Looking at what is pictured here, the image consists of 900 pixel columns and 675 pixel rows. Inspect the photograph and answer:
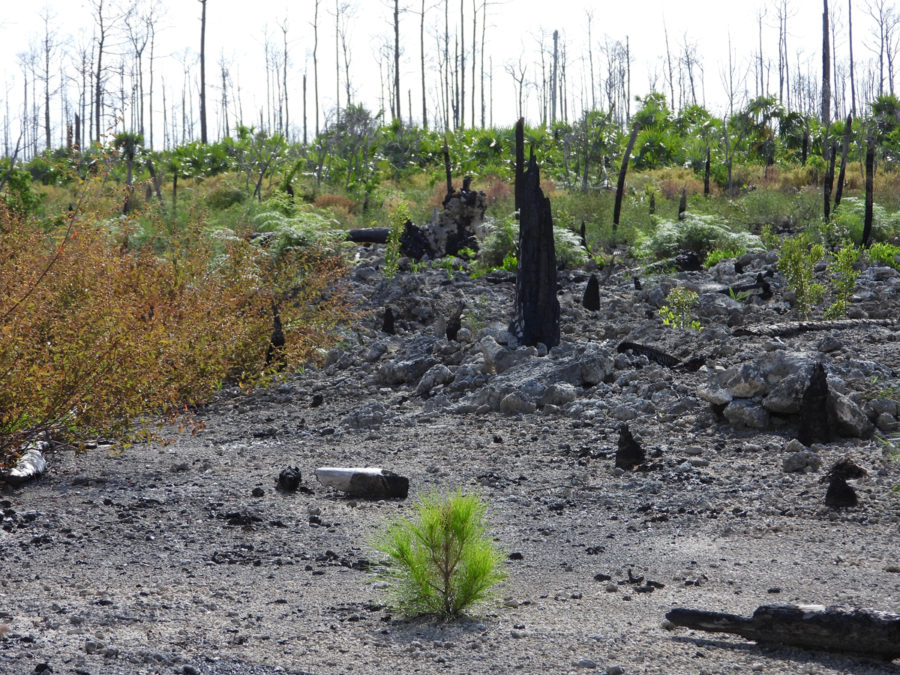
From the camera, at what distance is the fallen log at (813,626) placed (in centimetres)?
269

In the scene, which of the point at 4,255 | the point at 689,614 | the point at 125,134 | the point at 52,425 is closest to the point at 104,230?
the point at 4,255

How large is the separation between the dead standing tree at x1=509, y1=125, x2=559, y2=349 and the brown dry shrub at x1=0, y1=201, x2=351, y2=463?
227 centimetres

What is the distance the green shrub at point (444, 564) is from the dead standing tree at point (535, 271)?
5839 mm

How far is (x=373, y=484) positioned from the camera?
546 cm

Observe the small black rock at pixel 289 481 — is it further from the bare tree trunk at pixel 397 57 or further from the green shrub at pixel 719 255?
the bare tree trunk at pixel 397 57

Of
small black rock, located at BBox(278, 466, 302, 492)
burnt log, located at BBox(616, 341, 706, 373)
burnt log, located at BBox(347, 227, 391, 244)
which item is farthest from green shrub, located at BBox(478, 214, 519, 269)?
small black rock, located at BBox(278, 466, 302, 492)

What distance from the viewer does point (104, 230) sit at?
7262 mm

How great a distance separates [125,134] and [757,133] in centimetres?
1899

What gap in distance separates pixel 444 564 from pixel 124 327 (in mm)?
3192

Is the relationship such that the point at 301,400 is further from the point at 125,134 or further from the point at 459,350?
the point at 125,134

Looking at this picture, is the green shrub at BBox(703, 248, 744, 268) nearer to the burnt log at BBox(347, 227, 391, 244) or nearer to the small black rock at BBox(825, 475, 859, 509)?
the burnt log at BBox(347, 227, 391, 244)

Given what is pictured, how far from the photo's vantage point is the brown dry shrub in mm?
5262

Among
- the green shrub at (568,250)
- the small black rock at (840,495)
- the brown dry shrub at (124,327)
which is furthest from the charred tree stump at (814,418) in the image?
the green shrub at (568,250)

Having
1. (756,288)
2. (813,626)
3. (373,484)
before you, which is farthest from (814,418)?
(756,288)
